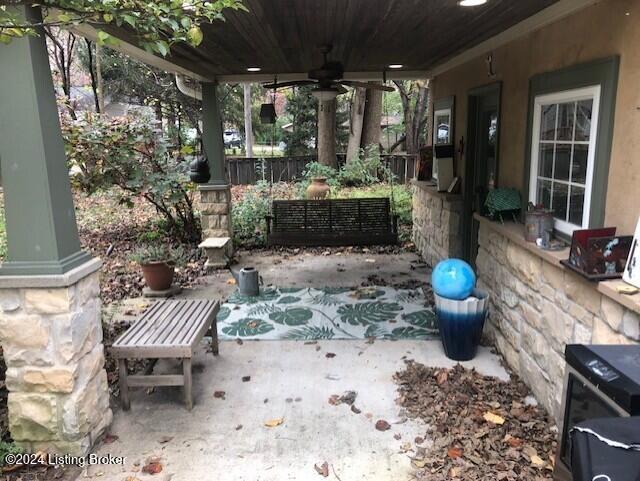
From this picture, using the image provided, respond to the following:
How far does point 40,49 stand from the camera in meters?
2.31

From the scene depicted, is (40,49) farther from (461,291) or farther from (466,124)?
(466,124)

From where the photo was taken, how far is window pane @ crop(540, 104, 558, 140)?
10.7 feet

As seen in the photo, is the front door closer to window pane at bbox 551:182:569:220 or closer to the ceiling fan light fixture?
window pane at bbox 551:182:569:220

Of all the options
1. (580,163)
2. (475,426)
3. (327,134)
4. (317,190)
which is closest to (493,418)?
(475,426)

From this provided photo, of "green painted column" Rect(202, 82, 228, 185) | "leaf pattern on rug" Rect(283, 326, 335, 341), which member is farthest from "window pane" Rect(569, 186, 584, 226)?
"green painted column" Rect(202, 82, 228, 185)

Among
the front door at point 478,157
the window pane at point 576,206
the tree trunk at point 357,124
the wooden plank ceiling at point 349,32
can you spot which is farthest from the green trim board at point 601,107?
the tree trunk at point 357,124

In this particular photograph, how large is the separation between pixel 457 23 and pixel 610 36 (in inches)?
56.8

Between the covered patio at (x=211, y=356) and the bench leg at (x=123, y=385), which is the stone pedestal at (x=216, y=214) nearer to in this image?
the covered patio at (x=211, y=356)

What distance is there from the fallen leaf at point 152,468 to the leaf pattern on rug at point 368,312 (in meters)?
2.26

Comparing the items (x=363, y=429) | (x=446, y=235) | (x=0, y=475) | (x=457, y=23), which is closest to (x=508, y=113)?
(x=457, y=23)

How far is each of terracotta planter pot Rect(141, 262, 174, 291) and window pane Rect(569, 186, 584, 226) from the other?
3974mm

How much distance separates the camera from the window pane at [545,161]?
11.0 feet

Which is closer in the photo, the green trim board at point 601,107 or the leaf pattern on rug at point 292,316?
the green trim board at point 601,107

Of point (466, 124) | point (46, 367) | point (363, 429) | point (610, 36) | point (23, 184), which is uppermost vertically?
point (610, 36)
